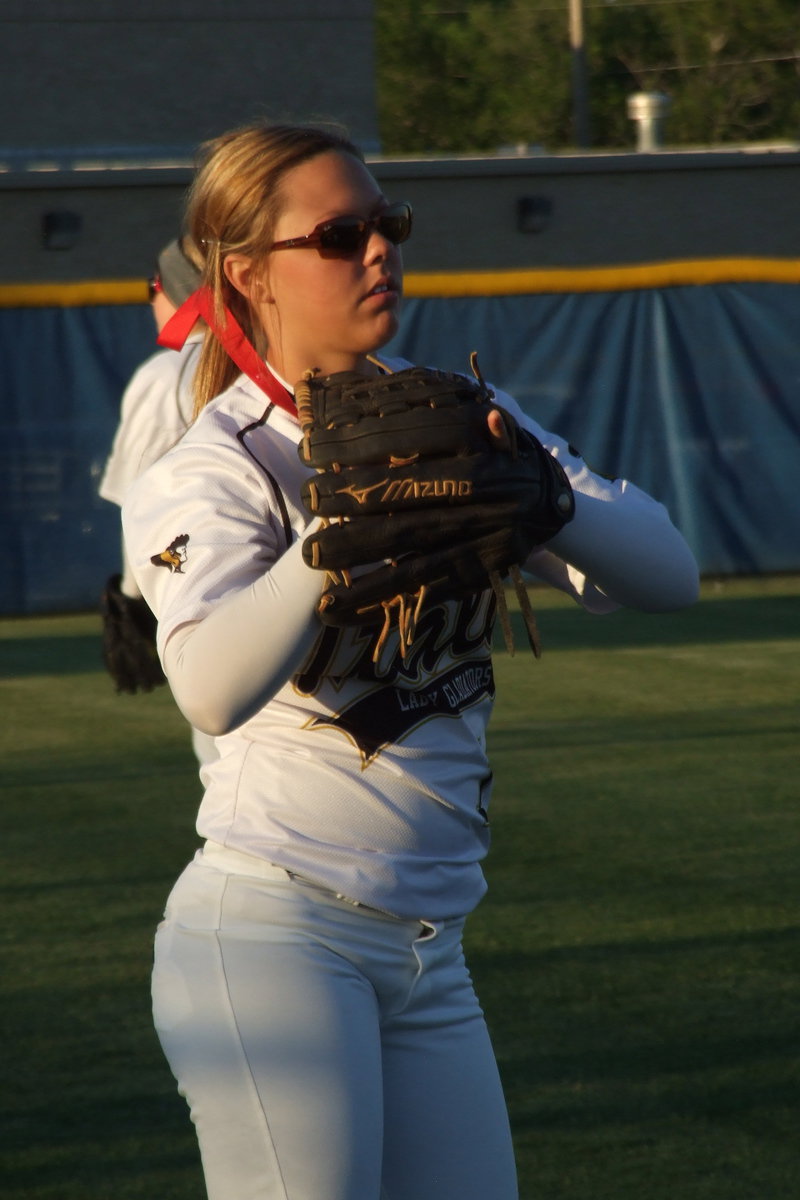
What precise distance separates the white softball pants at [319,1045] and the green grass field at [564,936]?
1.32m

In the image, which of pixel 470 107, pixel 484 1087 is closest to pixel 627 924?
pixel 484 1087

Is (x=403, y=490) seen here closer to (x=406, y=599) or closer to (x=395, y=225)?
(x=406, y=599)

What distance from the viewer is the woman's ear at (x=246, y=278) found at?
7.63 ft

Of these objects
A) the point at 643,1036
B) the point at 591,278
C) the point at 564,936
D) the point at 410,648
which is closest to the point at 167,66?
the point at 591,278

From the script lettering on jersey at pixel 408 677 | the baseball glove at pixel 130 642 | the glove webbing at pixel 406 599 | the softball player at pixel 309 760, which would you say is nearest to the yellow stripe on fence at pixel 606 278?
the baseball glove at pixel 130 642

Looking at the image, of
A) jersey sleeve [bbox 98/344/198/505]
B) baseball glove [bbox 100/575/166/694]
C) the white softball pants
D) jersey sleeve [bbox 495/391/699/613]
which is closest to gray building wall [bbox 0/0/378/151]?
baseball glove [bbox 100/575/166/694]

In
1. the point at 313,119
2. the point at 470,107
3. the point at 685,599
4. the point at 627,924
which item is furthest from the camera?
the point at 470,107

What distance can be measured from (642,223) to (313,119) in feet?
50.9

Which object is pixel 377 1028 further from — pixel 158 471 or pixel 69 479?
pixel 69 479

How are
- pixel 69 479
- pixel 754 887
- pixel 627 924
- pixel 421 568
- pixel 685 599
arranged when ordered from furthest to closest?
pixel 69 479 → pixel 754 887 → pixel 627 924 → pixel 685 599 → pixel 421 568

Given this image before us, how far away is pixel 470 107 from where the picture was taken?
61500 mm

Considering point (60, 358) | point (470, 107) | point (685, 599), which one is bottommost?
point (470, 107)

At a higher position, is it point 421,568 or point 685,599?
point 421,568

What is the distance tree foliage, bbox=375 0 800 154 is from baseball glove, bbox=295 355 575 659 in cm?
5204
